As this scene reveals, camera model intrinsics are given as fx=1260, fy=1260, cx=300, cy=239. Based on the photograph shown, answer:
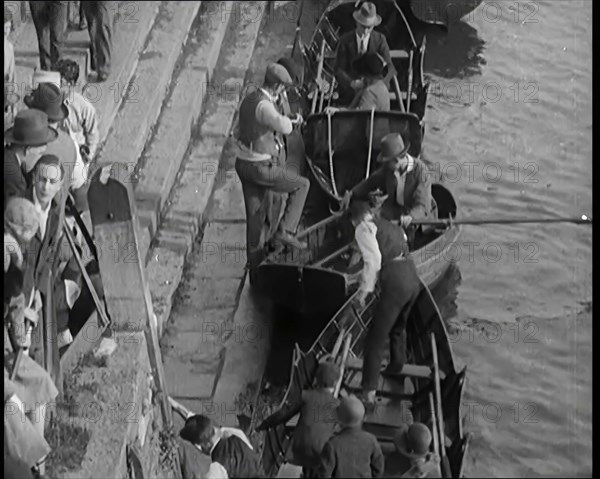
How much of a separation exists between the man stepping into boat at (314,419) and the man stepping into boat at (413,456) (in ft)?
1.31

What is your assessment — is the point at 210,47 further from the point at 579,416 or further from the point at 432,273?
the point at 579,416

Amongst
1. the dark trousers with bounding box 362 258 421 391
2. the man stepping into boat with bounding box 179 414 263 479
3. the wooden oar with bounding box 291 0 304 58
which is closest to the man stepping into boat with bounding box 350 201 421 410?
the dark trousers with bounding box 362 258 421 391

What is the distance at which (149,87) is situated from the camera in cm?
1069

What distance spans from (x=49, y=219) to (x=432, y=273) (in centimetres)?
346

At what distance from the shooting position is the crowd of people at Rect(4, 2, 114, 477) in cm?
611

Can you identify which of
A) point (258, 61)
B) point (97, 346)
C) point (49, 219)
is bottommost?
point (258, 61)

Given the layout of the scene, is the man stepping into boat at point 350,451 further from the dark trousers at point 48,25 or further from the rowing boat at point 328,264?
the dark trousers at point 48,25

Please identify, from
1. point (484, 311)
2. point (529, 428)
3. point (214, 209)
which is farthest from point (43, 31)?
point (529, 428)

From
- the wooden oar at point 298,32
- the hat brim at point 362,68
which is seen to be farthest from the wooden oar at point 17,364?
the wooden oar at point 298,32

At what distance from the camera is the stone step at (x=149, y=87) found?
9.88 meters

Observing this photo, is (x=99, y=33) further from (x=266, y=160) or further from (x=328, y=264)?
(x=328, y=264)

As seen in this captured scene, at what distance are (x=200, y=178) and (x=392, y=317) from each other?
3.28 meters

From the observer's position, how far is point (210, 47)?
12.0 meters

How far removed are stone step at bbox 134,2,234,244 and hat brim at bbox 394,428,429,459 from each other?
3394 mm
